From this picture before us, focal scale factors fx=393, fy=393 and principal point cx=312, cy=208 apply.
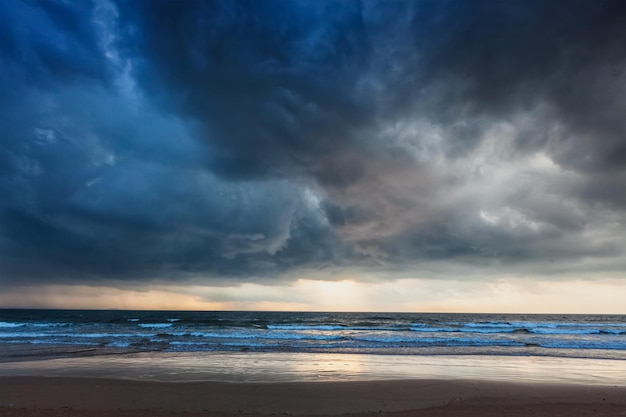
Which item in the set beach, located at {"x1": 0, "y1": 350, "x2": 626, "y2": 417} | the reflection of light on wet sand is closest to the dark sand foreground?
beach, located at {"x1": 0, "y1": 350, "x2": 626, "y2": 417}

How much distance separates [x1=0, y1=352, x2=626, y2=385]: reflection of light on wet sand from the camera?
15367mm

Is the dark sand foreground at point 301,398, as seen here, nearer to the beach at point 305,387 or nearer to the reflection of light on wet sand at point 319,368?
the beach at point 305,387

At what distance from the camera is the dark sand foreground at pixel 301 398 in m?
10.4

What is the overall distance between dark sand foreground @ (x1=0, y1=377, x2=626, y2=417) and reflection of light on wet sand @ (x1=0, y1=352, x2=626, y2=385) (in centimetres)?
129

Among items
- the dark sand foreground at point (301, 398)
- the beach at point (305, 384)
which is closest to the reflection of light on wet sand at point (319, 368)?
the beach at point (305, 384)

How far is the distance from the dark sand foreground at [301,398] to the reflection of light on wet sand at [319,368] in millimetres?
1294

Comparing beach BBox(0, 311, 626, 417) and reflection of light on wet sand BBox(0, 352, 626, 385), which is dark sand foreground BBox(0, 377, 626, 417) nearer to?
beach BBox(0, 311, 626, 417)

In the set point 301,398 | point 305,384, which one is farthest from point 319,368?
point 301,398

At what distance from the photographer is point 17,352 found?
2289 cm

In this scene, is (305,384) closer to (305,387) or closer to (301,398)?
(305,387)

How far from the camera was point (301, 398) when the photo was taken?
11.9 metres

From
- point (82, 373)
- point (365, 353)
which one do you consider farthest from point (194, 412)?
point (365, 353)

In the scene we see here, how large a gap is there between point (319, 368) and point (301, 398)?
575cm

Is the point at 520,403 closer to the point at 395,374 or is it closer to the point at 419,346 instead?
the point at 395,374
